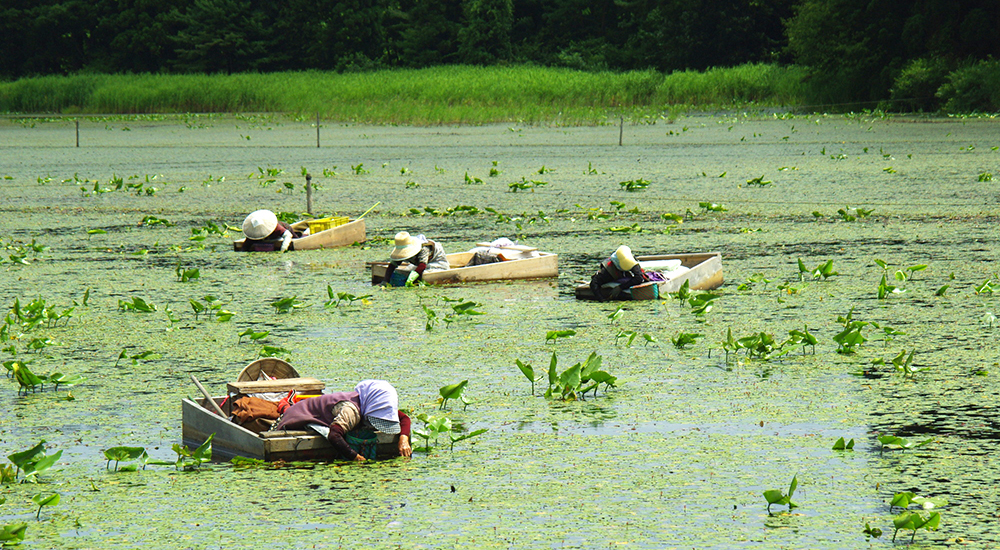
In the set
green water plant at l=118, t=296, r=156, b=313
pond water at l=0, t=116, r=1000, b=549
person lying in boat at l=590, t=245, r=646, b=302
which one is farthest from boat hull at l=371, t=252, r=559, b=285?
green water plant at l=118, t=296, r=156, b=313

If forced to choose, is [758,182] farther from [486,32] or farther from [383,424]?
[486,32]

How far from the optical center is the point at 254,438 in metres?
4.96

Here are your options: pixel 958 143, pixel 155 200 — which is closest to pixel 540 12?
pixel 958 143

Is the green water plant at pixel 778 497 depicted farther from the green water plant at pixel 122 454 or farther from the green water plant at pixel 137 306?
the green water plant at pixel 137 306

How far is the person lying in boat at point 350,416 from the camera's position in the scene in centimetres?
496

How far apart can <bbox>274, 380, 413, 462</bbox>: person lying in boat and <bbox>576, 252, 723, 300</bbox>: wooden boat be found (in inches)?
165

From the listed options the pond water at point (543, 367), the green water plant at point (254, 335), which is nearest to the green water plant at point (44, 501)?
the pond water at point (543, 367)

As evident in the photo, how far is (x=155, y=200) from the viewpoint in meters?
18.1

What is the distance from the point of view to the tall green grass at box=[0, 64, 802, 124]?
1604 inches

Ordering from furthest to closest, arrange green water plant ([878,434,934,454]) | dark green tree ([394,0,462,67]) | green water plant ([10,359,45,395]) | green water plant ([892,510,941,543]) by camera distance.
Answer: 1. dark green tree ([394,0,462,67])
2. green water plant ([10,359,45,395])
3. green water plant ([878,434,934,454])
4. green water plant ([892,510,941,543])

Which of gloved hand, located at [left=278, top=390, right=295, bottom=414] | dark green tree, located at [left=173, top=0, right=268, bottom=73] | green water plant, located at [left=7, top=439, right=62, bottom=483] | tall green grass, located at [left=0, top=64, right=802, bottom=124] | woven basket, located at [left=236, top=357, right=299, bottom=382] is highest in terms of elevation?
dark green tree, located at [left=173, top=0, right=268, bottom=73]

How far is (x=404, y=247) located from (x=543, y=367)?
3161 millimetres

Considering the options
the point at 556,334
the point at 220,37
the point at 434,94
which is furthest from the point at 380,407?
the point at 220,37

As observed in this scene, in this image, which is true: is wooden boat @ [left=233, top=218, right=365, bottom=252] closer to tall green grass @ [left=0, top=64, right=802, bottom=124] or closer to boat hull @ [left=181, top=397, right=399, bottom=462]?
boat hull @ [left=181, top=397, right=399, bottom=462]
